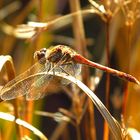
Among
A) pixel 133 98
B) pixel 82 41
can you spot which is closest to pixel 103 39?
pixel 133 98

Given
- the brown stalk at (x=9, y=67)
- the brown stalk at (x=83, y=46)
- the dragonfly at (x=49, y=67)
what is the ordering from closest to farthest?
the brown stalk at (x=9, y=67) < the dragonfly at (x=49, y=67) < the brown stalk at (x=83, y=46)

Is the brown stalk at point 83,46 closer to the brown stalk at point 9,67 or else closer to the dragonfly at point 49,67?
the dragonfly at point 49,67

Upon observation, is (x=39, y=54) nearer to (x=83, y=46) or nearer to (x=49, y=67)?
(x=49, y=67)

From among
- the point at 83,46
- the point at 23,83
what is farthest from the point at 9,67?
the point at 83,46

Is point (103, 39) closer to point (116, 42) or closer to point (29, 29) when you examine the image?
point (116, 42)

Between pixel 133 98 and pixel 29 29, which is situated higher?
pixel 29 29

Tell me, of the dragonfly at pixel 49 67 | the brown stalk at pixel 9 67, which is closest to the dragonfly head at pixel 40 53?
the dragonfly at pixel 49 67

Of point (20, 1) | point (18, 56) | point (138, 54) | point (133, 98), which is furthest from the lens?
point (20, 1)

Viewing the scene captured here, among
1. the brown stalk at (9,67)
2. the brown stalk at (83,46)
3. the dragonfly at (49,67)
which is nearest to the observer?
the brown stalk at (9,67)

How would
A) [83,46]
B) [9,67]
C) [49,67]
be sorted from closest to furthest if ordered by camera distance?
[9,67]
[49,67]
[83,46]
